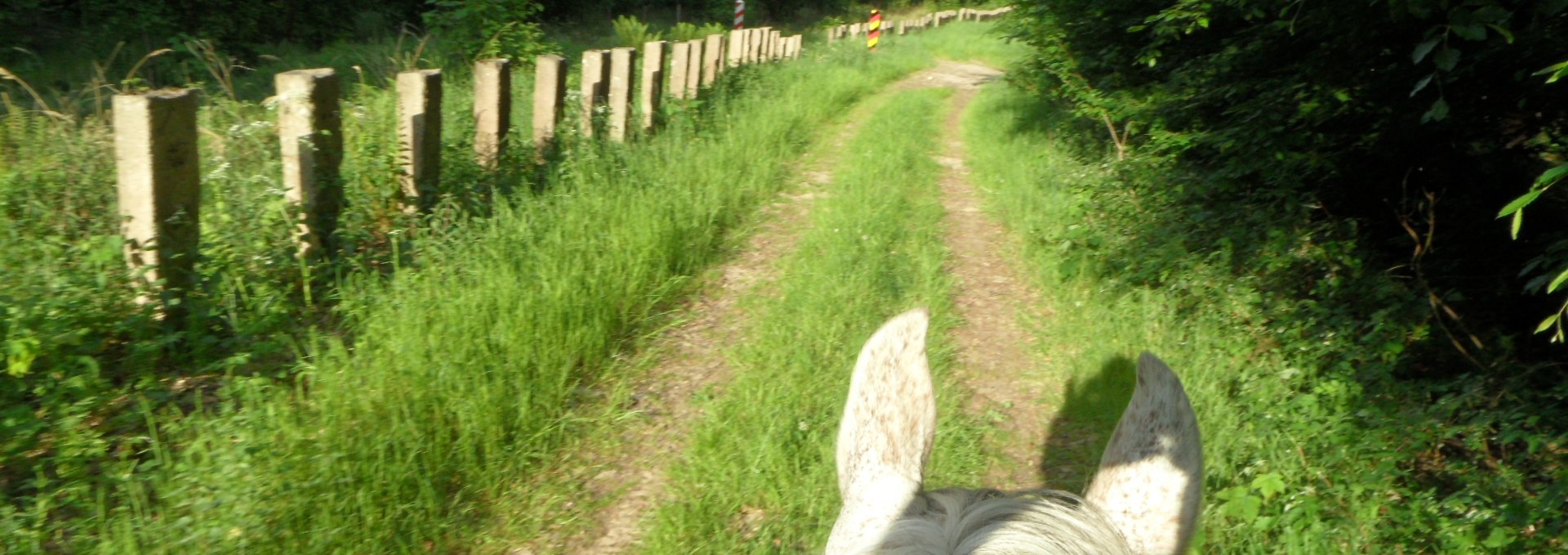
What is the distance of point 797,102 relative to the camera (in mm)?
11133

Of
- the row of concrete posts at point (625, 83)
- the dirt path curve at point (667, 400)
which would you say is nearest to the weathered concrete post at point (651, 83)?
the row of concrete posts at point (625, 83)

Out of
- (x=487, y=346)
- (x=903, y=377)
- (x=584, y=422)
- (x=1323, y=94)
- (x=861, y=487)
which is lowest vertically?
(x=584, y=422)

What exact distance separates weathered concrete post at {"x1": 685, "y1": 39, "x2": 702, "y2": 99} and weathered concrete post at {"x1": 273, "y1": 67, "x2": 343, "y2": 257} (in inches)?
226

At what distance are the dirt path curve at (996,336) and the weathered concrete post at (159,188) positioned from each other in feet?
10.3

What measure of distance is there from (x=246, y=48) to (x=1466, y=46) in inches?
664

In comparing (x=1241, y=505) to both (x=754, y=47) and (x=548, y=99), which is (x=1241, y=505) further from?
(x=754, y=47)

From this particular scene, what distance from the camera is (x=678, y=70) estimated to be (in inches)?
374

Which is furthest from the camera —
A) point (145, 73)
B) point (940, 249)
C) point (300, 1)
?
point (300, 1)

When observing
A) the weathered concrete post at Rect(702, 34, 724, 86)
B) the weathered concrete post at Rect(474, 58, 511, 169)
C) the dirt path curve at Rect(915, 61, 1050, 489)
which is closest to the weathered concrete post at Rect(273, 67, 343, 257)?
the weathered concrete post at Rect(474, 58, 511, 169)

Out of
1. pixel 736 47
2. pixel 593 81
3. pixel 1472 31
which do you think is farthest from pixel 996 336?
pixel 736 47

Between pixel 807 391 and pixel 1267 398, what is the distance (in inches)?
76.3

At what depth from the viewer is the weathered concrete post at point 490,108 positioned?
5.41 meters

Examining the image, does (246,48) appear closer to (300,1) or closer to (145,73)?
(300,1)

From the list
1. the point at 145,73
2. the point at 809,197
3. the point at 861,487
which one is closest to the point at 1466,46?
the point at 861,487
